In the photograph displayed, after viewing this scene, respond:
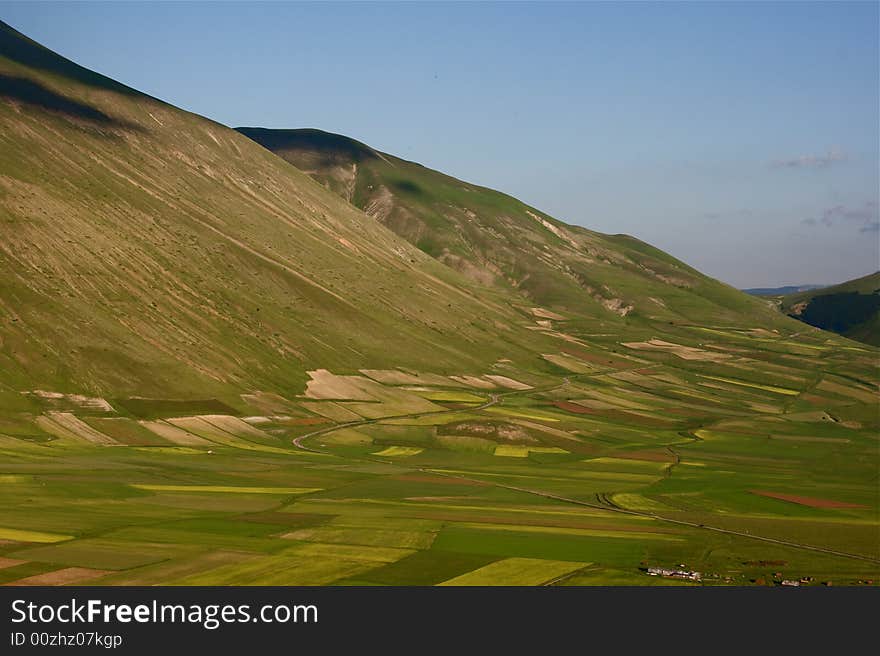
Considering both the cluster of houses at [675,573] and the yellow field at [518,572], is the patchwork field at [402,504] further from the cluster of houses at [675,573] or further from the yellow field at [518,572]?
the cluster of houses at [675,573]

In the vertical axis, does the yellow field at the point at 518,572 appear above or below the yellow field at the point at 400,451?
above

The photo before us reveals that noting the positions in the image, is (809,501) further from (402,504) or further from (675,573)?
(675,573)

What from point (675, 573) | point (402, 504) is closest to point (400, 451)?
point (402, 504)

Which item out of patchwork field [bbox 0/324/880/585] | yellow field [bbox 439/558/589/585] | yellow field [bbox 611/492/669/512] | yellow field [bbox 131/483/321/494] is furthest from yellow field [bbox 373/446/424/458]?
yellow field [bbox 439/558/589/585]

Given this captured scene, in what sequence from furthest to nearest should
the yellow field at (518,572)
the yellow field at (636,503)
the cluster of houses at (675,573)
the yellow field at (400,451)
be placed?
the yellow field at (400,451), the yellow field at (636,503), the cluster of houses at (675,573), the yellow field at (518,572)

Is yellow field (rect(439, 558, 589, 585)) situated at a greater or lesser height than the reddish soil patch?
lesser

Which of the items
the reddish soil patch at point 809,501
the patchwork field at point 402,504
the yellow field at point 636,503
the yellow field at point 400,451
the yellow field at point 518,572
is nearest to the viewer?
the yellow field at point 518,572

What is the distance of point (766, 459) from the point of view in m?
185

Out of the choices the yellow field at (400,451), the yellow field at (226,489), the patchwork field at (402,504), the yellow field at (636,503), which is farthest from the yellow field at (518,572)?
the yellow field at (400,451)

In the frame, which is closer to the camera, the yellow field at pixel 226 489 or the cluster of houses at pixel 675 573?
the cluster of houses at pixel 675 573

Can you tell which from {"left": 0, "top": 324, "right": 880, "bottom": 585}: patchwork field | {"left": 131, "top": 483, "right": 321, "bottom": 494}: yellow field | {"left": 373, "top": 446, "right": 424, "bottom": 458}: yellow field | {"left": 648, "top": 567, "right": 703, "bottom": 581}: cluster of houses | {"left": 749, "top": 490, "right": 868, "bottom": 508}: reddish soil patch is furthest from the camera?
{"left": 373, "top": 446, "right": 424, "bottom": 458}: yellow field

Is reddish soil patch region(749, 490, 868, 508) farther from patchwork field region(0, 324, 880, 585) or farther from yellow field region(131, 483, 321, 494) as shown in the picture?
yellow field region(131, 483, 321, 494)
